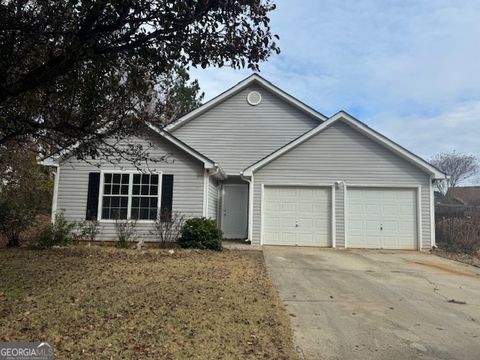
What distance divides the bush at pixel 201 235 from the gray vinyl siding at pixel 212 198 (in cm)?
215

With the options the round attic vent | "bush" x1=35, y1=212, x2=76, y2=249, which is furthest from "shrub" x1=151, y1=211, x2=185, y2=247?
the round attic vent

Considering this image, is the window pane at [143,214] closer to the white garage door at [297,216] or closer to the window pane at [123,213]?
the window pane at [123,213]

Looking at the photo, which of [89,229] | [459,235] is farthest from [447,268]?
[89,229]

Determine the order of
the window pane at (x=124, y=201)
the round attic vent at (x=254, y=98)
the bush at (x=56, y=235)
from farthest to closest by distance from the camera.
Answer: the round attic vent at (x=254, y=98)
the window pane at (x=124, y=201)
the bush at (x=56, y=235)

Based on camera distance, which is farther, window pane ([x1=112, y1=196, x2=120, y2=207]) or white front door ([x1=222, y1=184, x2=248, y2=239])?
white front door ([x1=222, y1=184, x2=248, y2=239])

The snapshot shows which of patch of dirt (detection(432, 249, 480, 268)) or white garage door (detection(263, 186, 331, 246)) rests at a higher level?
white garage door (detection(263, 186, 331, 246))

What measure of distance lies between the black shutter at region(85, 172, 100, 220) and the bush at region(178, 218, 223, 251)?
3146 mm

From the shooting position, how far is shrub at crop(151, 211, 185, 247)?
1508 centimetres

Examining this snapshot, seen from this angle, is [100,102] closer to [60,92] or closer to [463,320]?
[60,92]

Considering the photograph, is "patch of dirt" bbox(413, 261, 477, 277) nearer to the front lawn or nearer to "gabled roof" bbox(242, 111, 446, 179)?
"gabled roof" bbox(242, 111, 446, 179)

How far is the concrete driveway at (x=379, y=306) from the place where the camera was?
18.3 ft

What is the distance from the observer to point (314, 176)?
1675cm

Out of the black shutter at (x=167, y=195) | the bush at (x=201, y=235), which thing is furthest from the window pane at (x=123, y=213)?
the bush at (x=201, y=235)

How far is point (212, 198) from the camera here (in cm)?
1758
